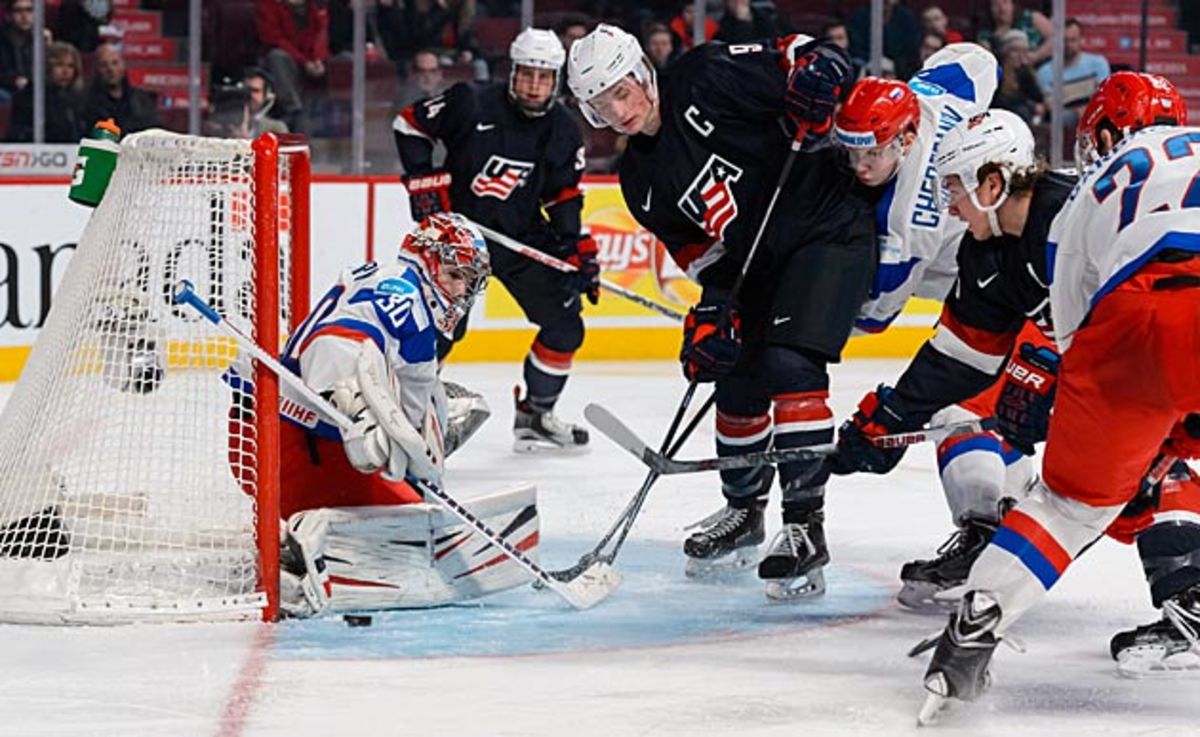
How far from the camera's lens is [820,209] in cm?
444

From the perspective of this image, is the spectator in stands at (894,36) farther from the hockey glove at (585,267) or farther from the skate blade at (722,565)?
the skate blade at (722,565)

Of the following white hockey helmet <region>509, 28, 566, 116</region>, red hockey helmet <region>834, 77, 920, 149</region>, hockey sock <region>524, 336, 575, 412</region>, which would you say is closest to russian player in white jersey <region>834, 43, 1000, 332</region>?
red hockey helmet <region>834, 77, 920, 149</region>

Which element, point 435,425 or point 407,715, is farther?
point 435,425

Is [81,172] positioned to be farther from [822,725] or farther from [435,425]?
[822,725]

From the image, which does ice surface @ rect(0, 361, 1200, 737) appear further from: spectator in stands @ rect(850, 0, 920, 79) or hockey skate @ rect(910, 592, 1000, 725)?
spectator in stands @ rect(850, 0, 920, 79)

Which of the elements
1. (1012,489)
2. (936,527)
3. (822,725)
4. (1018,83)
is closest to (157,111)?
(1018,83)

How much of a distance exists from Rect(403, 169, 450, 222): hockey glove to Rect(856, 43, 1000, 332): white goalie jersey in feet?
5.75

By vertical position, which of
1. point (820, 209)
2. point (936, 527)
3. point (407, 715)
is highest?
point (820, 209)

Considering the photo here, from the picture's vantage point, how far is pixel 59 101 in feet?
25.9

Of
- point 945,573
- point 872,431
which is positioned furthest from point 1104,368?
point 945,573

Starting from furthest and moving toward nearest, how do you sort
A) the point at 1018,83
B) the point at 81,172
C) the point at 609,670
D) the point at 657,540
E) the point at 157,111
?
the point at 1018,83 < the point at 157,111 < the point at 657,540 < the point at 81,172 < the point at 609,670

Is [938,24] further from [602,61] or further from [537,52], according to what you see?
[602,61]

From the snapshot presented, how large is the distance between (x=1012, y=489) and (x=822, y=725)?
1107 millimetres

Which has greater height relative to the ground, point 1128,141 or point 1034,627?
point 1128,141
